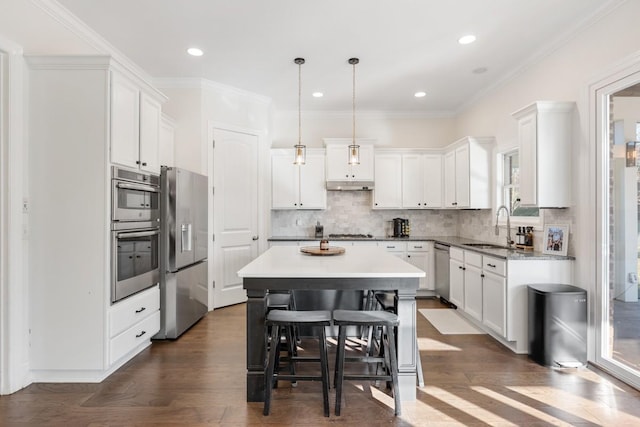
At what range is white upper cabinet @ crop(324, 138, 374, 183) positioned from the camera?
5.22m

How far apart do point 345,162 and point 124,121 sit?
3242 millimetres

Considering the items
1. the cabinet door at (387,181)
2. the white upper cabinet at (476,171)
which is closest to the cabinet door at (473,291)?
the white upper cabinet at (476,171)

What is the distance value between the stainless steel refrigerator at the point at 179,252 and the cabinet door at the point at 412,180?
10.4 ft

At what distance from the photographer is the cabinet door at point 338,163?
17.1 feet

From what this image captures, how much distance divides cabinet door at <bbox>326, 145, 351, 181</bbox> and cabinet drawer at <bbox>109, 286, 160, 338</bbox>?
9.87 feet

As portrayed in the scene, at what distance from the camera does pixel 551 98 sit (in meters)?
3.33

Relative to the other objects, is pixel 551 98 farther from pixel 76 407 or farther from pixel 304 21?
pixel 76 407

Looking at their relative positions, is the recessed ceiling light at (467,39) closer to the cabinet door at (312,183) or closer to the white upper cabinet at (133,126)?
the cabinet door at (312,183)

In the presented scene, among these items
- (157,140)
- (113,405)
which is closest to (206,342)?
(113,405)

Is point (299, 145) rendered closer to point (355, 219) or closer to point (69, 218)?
point (69, 218)

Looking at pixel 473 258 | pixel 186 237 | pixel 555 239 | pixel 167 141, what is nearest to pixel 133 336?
pixel 186 237

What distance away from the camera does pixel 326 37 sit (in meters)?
3.25

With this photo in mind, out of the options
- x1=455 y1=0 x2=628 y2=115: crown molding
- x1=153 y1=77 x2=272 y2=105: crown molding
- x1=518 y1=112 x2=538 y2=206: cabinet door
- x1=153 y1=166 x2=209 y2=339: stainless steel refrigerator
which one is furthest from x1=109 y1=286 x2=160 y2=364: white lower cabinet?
x1=455 y1=0 x2=628 y2=115: crown molding

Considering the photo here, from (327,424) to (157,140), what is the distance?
2863mm
